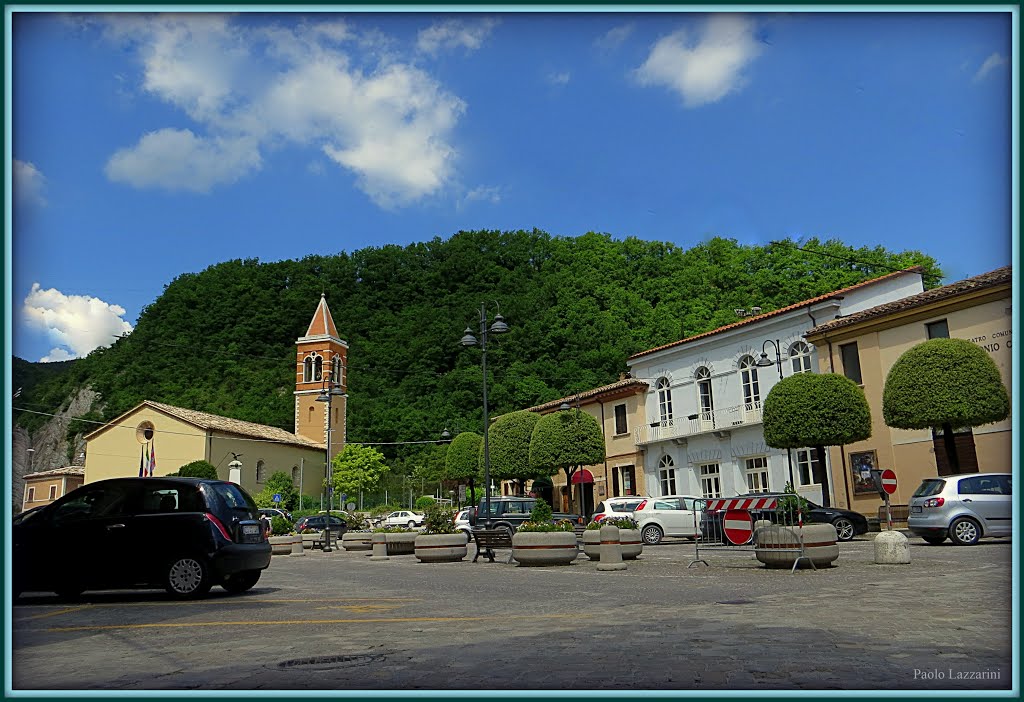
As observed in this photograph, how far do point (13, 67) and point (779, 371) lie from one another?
3057cm

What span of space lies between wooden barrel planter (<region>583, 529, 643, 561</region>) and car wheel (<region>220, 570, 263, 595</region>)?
8.84m

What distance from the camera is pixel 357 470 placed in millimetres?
69688

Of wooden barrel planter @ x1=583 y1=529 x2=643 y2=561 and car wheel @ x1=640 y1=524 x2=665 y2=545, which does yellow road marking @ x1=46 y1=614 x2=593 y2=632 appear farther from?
car wheel @ x1=640 y1=524 x2=665 y2=545

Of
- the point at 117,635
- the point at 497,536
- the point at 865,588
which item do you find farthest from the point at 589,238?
the point at 117,635

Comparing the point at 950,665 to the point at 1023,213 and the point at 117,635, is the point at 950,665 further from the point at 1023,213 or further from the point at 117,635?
the point at 117,635

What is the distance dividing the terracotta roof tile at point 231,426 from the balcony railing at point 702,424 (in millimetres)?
40185

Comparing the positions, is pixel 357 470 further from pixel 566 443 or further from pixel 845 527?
pixel 845 527

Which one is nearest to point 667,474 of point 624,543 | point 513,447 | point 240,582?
point 513,447

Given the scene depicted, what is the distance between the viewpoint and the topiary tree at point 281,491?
65562mm

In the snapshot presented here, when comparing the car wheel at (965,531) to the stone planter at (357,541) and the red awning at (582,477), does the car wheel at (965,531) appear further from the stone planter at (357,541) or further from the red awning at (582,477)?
the red awning at (582,477)

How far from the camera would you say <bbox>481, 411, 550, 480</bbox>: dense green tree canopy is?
40.8 m

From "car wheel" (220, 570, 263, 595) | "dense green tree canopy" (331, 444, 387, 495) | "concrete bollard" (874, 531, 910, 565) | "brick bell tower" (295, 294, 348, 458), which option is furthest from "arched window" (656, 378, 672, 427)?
"brick bell tower" (295, 294, 348, 458)

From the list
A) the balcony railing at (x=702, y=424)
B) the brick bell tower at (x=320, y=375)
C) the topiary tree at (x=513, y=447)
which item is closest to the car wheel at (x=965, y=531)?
the balcony railing at (x=702, y=424)

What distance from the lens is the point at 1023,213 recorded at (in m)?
3.73
